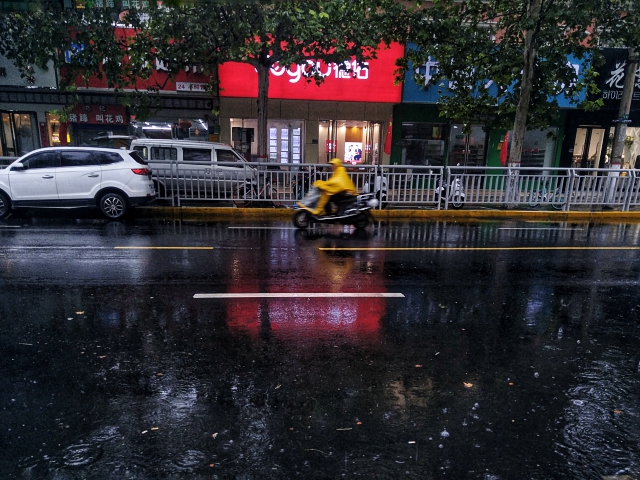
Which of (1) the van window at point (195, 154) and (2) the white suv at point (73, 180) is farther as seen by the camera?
(1) the van window at point (195, 154)

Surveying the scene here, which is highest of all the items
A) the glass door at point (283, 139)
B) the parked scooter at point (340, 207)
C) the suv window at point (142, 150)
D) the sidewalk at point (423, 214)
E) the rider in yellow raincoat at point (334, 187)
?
the glass door at point (283, 139)

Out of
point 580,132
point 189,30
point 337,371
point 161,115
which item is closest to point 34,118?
point 161,115

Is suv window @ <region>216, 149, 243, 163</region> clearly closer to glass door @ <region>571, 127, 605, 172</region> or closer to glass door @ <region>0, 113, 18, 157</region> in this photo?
glass door @ <region>0, 113, 18, 157</region>

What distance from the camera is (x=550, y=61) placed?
1324cm

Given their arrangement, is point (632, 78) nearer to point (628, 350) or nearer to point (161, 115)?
point (628, 350)

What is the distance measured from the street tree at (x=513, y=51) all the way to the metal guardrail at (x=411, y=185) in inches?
49.8

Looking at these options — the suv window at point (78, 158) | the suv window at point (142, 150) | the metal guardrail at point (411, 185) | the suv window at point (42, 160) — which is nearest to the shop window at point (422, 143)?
the metal guardrail at point (411, 185)

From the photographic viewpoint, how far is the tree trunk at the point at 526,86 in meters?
13.5

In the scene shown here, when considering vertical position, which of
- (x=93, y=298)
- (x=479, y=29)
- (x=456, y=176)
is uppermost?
(x=479, y=29)

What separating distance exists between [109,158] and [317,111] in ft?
30.6

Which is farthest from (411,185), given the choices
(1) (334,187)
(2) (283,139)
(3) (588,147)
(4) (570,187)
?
(3) (588,147)

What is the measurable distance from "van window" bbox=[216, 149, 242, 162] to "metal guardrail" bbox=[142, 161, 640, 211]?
81cm

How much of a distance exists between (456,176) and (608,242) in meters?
4.66

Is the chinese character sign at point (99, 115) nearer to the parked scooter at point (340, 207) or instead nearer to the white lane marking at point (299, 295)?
the parked scooter at point (340, 207)
